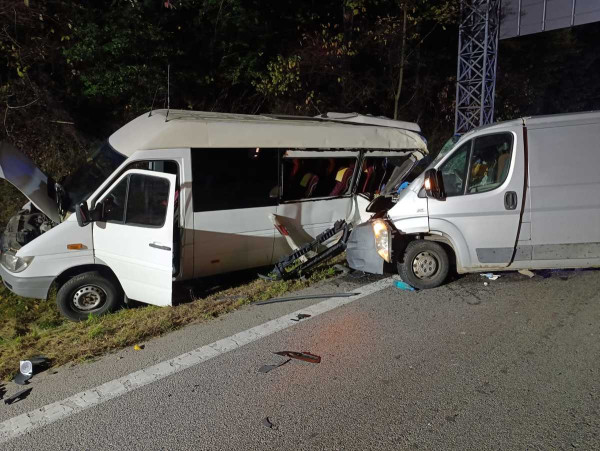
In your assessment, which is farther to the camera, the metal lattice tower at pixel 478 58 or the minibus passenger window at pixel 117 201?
the metal lattice tower at pixel 478 58

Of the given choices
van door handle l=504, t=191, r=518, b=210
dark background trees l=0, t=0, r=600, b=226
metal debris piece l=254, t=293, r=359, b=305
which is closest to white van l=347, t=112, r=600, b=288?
van door handle l=504, t=191, r=518, b=210

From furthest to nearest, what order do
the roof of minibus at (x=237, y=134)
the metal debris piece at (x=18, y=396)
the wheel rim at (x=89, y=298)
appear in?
the roof of minibus at (x=237, y=134), the wheel rim at (x=89, y=298), the metal debris piece at (x=18, y=396)

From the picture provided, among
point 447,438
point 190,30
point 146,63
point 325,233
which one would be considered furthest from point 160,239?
point 190,30

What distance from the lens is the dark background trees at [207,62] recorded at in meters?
10.9

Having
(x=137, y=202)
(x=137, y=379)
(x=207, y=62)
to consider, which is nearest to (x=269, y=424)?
(x=137, y=379)

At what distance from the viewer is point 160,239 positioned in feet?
17.3

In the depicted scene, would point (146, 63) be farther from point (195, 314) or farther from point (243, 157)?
point (195, 314)

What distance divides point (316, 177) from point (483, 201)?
246cm

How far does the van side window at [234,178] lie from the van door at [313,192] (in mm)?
261

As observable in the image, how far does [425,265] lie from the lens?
6074 mm

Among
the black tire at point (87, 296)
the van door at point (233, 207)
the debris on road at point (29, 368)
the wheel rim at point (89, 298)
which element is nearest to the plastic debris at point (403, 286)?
the van door at point (233, 207)

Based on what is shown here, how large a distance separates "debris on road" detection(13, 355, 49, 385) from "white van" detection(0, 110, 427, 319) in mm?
Answer: 1223

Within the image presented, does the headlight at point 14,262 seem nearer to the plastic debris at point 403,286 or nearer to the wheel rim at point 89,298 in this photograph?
the wheel rim at point 89,298

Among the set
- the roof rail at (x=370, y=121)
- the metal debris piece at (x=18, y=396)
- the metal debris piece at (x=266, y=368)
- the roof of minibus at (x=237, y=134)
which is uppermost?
the roof rail at (x=370, y=121)
